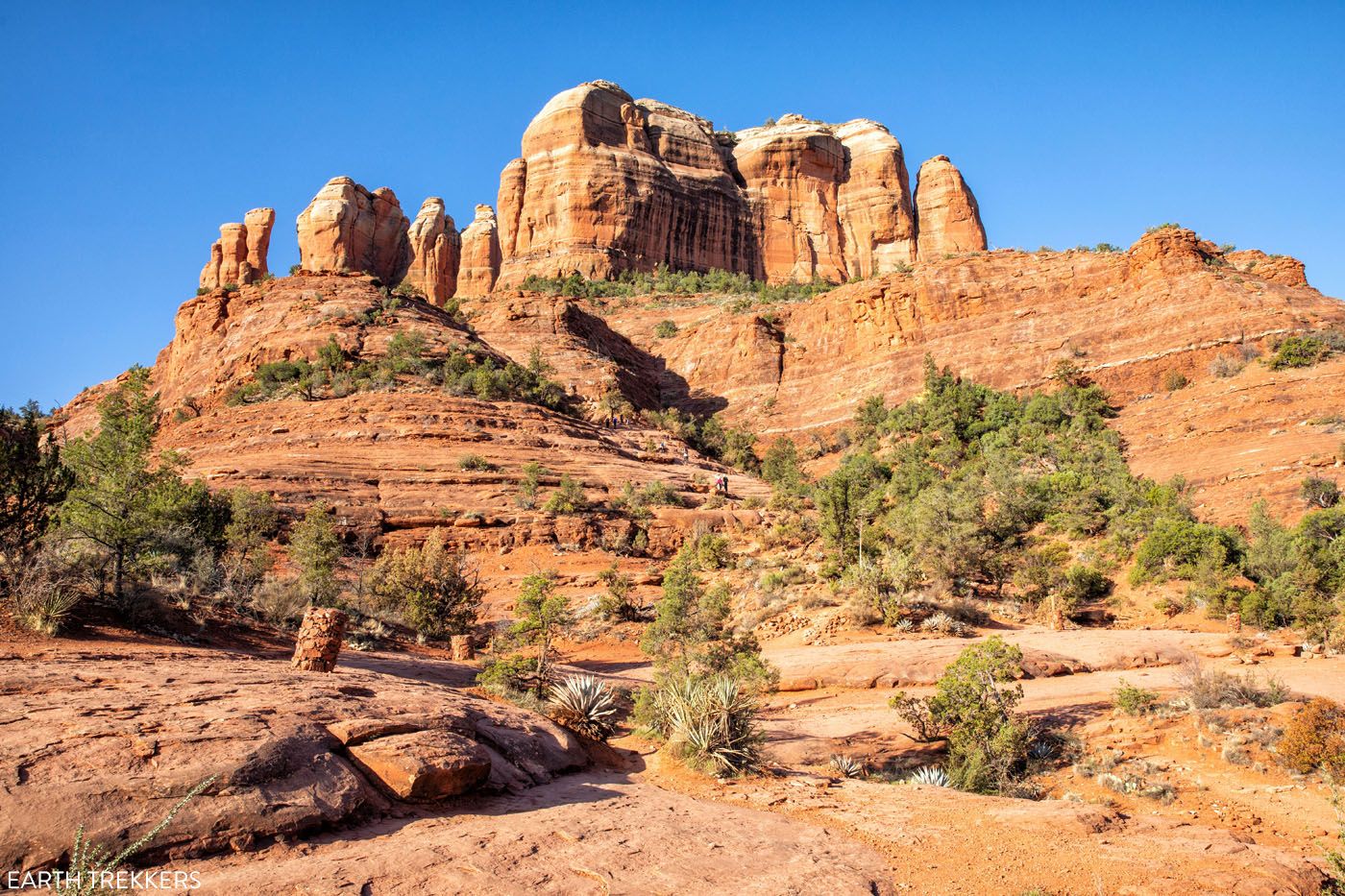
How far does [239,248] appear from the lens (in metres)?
65.8

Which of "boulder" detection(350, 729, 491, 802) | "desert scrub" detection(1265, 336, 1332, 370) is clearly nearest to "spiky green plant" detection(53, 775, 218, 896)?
"boulder" detection(350, 729, 491, 802)

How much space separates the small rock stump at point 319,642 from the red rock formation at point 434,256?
2845 inches

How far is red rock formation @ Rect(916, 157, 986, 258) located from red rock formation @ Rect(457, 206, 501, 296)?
140 feet

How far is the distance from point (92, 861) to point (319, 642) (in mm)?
5002

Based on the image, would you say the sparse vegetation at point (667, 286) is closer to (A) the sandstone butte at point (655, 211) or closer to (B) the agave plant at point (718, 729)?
(A) the sandstone butte at point (655, 211)

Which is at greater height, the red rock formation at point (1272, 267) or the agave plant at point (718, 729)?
the red rock formation at point (1272, 267)

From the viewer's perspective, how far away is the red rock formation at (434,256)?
77.2 meters

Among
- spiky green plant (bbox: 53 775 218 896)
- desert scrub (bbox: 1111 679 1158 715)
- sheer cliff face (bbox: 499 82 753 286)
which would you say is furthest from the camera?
sheer cliff face (bbox: 499 82 753 286)

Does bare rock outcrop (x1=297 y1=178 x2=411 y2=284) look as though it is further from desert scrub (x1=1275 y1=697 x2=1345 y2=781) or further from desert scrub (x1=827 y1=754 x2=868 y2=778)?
desert scrub (x1=1275 y1=697 x2=1345 y2=781)

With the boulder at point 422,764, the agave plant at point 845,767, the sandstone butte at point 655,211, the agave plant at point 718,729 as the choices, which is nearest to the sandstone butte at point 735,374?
the agave plant at point 718,729

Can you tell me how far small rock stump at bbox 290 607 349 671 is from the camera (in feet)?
27.0

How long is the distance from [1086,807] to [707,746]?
328 centimetres

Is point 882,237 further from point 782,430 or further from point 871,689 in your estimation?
point 871,689

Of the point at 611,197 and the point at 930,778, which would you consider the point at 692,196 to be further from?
the point at 930,778
